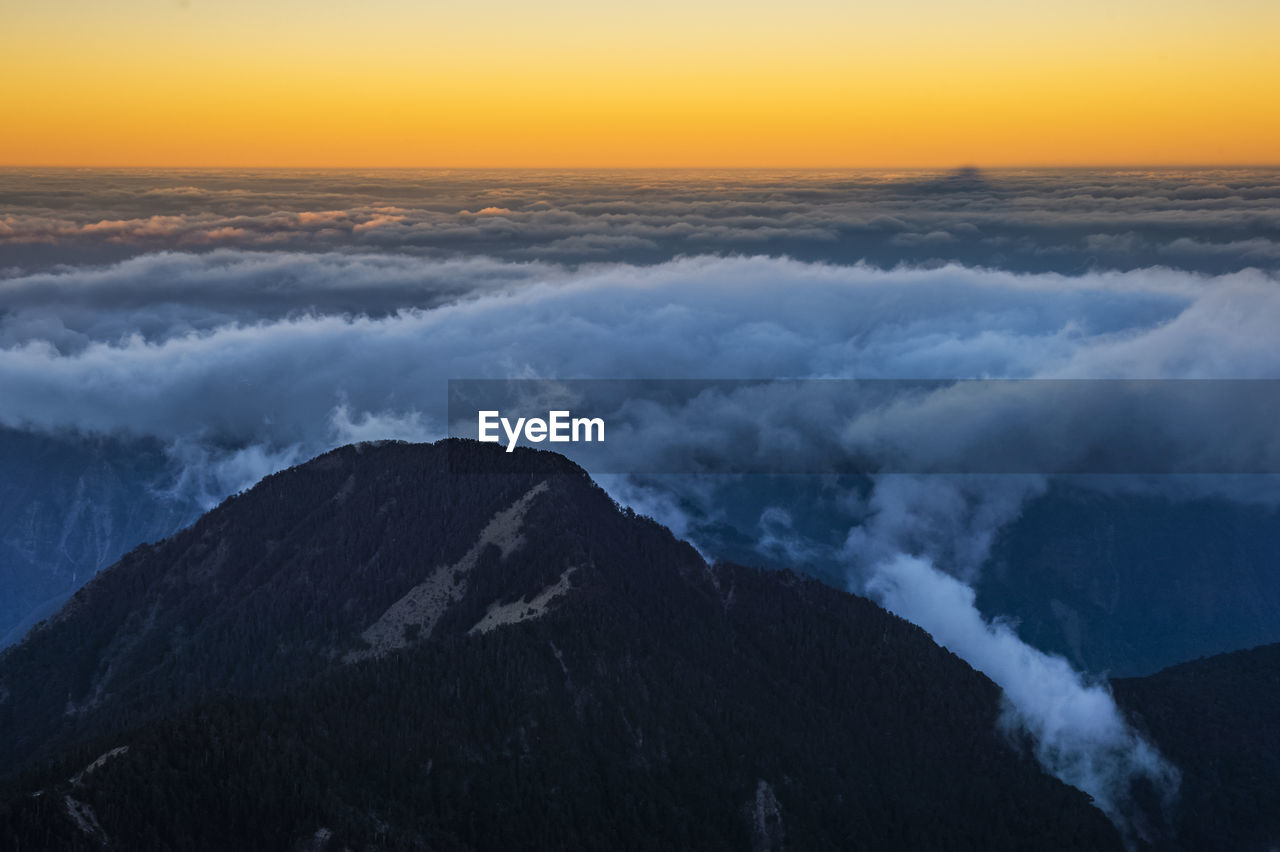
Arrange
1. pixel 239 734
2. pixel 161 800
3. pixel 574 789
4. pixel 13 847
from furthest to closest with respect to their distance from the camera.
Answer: pixel 574 789 < pixel 239 734 < pixel 161 800 < pixel 13 847

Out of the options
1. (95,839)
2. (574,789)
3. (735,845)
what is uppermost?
(95,839)

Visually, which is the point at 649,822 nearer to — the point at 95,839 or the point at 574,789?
the point at 574,789

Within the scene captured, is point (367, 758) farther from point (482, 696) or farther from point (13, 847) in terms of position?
point (13, 847)

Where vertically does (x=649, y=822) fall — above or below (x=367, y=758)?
below

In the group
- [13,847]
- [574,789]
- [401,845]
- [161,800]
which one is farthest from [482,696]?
[13,847]

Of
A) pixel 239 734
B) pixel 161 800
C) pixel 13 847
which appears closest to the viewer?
pixel 13 847

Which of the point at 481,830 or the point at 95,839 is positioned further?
the point at 481,830

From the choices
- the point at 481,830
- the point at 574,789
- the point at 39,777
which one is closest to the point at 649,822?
the point at 574,789

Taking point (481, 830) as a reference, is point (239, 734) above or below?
above

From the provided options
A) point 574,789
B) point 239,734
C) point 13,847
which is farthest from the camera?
point 574,789
